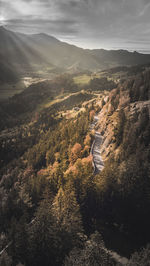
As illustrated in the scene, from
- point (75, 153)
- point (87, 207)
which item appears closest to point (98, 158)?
point (75, 153)

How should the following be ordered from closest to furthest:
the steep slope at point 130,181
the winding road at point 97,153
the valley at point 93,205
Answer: the valley at point 93,205 < the steep slope at point 130,181 < the winding road at point 97,153

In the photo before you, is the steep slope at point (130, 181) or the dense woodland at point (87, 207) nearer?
the dense woodland at point (87, 207)

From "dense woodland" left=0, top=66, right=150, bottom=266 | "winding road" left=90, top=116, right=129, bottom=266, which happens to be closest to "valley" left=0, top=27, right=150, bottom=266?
"dense woodland" left=0, top=66, right=150, bottom=266

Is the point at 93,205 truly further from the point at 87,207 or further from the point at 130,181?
the point at 130,181

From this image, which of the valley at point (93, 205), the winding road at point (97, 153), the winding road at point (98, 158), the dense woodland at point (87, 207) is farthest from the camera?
the winding road at point (97, 153)

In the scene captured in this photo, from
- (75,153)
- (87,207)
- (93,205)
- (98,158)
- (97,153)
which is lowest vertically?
(87,207)

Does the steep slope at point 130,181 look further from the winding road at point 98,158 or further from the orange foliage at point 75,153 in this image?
the orange foliage at point 75,153

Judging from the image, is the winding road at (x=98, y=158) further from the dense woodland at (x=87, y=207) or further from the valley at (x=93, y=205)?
the dense woodland at (x=87, y=207)

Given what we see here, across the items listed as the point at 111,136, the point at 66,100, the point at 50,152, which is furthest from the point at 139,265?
the point at 66,100

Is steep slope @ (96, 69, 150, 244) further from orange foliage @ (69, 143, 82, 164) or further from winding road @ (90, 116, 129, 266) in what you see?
orange foliage @ (69, 143, 82, 164)

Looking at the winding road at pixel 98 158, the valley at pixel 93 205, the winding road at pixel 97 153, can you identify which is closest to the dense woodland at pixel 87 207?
the valley at pixel 93 205

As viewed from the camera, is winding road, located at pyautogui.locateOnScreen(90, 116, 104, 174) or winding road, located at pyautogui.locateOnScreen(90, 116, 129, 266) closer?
winding road, located at pyautogui.locateOnScreen(90, 116, 129, 266)

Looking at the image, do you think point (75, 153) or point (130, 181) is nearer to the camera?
point (130, 181)
